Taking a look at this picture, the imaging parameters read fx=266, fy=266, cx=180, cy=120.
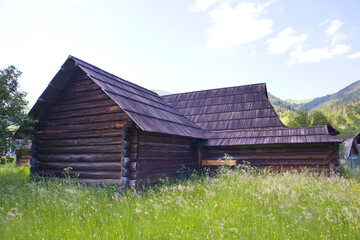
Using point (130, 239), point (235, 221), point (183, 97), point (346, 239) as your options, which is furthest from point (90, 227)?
point (183, 97)

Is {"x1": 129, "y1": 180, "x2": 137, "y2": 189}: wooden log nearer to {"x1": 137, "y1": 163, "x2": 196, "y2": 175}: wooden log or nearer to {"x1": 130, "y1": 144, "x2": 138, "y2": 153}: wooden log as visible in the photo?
{"x1": 137, "y1": 163, "x2": 196, "y2": 175}: wooden log

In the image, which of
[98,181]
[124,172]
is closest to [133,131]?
[124,172]

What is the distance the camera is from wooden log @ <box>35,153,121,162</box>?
9086mm

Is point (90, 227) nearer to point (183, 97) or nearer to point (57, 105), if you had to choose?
point (57, 105)

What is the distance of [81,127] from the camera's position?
986 centimetres

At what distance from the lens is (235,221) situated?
531cm

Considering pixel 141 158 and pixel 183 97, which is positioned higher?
pixel 183 97

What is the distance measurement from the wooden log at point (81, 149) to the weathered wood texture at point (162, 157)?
934 millimetres

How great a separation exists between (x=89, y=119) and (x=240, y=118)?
8759mm

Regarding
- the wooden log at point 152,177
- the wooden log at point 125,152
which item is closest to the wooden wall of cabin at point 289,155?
the wooden log at point 152,177

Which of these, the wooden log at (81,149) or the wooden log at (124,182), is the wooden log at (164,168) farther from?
the wooden log at (81,149)

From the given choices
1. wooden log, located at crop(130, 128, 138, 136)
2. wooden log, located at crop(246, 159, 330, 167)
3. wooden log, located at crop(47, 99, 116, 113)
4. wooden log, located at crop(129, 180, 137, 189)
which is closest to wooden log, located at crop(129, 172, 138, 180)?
wooden log, located at crop(129, 180, 137, 189)

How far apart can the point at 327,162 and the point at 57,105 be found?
11515 millimetres

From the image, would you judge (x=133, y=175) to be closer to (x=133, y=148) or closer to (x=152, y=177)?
(x=133, y=148)
